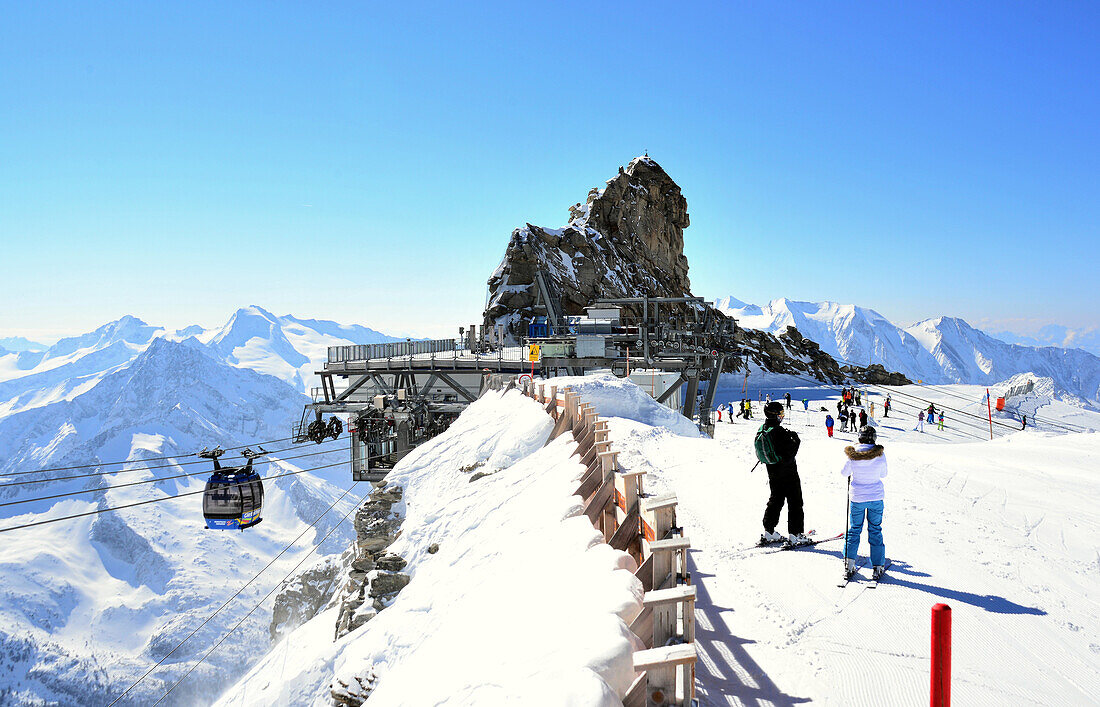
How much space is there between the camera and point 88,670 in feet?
436

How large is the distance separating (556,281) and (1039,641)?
57.7m

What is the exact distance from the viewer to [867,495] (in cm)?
552

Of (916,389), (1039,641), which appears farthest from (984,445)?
(916,389)

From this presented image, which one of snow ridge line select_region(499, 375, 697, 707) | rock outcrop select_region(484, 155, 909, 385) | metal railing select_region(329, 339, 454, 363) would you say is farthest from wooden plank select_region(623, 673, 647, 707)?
rock outcrop select_region(484, 155, 909, 385)

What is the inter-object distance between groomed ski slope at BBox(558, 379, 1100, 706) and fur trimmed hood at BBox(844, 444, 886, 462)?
3.63 feet

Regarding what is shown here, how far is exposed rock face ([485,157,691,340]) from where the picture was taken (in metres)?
59.7

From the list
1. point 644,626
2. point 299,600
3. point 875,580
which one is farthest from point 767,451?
point 299,600

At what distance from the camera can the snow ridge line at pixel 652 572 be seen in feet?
9.22

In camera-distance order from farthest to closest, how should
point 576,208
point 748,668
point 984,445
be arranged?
point 576,208 < point 984,445 < point 748,668

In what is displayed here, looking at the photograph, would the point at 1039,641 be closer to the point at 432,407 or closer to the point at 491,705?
the point at 491,705

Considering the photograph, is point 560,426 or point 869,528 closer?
point 869,528

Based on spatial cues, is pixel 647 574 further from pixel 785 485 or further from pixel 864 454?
pixel 785 485

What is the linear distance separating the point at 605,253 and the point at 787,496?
6470 centimetres

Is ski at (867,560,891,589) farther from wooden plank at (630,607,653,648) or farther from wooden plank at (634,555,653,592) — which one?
wooden plank at (630,607,653,648)
